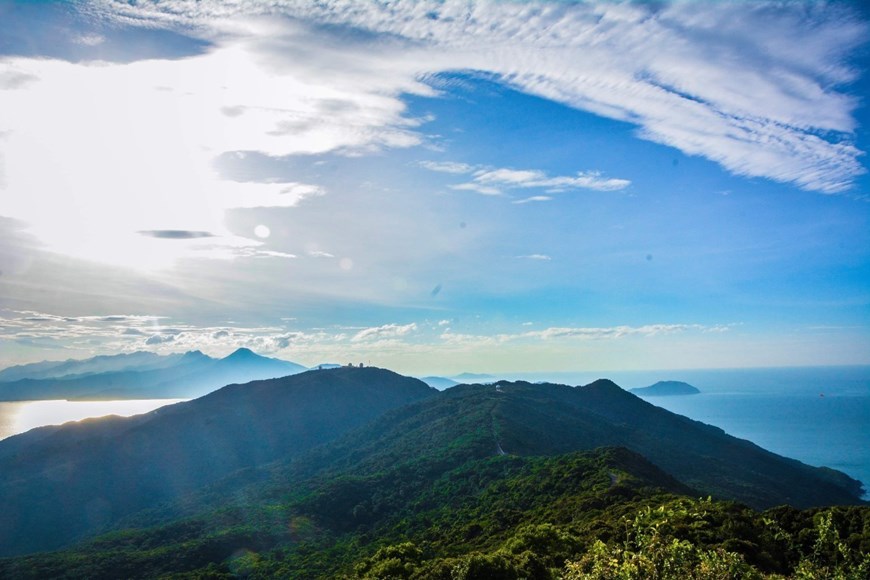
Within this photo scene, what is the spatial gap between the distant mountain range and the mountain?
50cm

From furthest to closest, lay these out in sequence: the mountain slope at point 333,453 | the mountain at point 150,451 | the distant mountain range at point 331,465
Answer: the mountain at point 150,451
the mountain slope at point 333,453
the distant mountain range at point 331,465

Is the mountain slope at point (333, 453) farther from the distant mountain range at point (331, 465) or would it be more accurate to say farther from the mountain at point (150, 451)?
the distant mountain range at point (331, 465)

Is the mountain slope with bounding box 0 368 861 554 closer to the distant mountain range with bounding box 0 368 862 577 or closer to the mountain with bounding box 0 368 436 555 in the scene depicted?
the mountain with bounding box 0 368 436 555

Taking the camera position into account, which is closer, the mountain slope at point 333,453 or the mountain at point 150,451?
the mountain slope at point 333,453

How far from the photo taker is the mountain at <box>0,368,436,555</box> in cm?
11756

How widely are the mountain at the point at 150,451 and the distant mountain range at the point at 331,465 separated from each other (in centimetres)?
50

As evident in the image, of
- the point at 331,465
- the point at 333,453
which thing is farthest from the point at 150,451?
the point at 331,465

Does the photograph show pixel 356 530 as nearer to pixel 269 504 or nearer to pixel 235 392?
pixel 269 504

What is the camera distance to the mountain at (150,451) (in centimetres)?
11756

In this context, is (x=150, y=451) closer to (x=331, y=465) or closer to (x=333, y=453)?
(x=333, y=453)

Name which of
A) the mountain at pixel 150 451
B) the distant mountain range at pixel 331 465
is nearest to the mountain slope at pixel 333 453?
the mountain at pixel 150 451

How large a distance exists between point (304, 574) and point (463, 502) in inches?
958

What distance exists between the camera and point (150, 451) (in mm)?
149250

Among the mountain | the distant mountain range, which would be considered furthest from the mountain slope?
the distant mountain range
